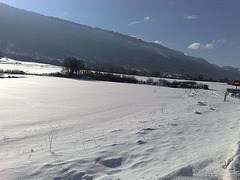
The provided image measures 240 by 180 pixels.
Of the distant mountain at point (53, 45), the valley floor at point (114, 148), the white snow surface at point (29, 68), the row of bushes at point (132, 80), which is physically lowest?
the valley floor at point (114, 148)

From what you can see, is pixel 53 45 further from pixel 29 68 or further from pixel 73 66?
pixel 73 66

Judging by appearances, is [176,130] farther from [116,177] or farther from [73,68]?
[73,68]

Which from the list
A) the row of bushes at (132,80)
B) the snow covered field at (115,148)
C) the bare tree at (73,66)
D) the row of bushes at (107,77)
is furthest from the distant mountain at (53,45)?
the snow covered field at (115,148)

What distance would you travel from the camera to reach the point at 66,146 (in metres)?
A: 3.70

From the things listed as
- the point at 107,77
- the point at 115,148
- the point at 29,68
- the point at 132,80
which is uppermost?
the point at 29,68

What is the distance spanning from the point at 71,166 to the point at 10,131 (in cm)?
290

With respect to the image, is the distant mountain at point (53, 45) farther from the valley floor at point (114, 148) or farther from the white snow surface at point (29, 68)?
the valley floor at point (114, 148)

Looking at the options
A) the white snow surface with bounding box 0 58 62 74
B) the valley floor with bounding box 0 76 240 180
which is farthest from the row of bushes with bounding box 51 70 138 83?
the valley floor with bounding box 0 76 240 180

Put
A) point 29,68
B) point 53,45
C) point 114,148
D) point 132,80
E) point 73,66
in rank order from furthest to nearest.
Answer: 1. point 53,45
2. point 29,68
3. point 73,66
4. point 132,80
5. point 114,148

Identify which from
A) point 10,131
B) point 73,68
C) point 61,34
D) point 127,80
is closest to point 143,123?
point 10,131

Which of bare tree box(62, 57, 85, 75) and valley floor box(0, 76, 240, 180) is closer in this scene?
valley floor box(0, 76, 240, 180)

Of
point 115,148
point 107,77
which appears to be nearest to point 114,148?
point 115,148

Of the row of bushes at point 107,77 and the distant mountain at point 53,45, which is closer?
the row of bushes at point 107,77

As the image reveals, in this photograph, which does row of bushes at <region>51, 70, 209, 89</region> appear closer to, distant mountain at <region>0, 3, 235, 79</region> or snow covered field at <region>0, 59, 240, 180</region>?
snow covered field at <region>0, 59, 240, 180</region>
